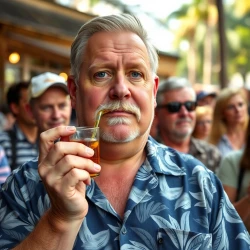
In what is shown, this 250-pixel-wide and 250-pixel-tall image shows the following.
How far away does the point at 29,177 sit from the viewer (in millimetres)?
2236

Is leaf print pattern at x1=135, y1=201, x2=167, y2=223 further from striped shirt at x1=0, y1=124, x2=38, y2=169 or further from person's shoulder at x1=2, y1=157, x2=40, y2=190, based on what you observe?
striped shirt at x1=0, y1=124, x2=38, y2=169

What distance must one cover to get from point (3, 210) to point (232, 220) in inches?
42.2

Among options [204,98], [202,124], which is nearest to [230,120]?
[202,124]

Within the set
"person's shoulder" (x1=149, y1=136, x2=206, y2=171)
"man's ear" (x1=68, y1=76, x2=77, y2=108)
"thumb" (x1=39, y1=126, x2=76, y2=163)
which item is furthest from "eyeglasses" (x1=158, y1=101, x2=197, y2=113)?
"thumb" (x1=39, y1=126, x2=76, y2=163)

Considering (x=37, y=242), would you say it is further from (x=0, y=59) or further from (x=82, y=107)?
(x=0, y=59)

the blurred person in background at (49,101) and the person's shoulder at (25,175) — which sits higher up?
the blurred person in background at (49,101)

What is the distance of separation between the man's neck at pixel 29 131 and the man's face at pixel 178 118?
4.53 ft

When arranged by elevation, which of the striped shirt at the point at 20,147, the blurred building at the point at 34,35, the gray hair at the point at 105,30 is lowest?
the striped shirt at the point at 20,147

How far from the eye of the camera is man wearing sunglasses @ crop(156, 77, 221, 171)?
4633mm

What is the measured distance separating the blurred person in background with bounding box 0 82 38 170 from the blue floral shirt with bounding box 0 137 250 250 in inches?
93.6

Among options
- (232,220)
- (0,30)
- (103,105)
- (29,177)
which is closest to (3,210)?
(29,177)

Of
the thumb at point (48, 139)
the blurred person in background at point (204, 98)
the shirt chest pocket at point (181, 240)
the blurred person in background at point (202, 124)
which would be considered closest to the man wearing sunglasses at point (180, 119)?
the blurred person in background at point (202, 124)

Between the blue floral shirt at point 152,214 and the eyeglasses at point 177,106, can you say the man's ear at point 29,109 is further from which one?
the blue floral shirt at point 152,214

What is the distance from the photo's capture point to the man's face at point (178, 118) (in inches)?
182
